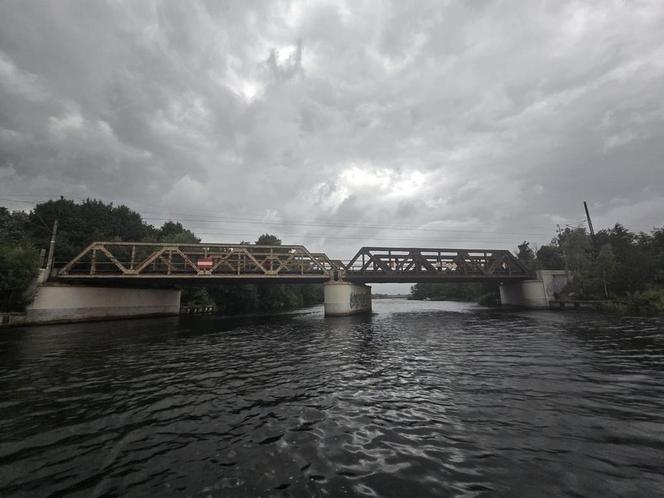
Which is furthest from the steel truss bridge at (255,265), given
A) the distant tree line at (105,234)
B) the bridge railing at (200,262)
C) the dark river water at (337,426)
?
the dark river water at (337,426)

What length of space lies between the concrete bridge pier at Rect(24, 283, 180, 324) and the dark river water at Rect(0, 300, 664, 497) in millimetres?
27793

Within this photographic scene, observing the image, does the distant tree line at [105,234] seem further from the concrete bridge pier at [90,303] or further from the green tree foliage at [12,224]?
the concrete bridge pier at [90,303]

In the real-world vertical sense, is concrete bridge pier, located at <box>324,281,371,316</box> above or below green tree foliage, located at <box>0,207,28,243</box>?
below

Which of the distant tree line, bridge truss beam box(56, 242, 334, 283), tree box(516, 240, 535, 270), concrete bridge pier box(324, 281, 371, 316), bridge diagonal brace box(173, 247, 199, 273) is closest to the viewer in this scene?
bridge truss beam box(56, 242, 334, 283)

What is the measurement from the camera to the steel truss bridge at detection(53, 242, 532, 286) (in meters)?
40.7

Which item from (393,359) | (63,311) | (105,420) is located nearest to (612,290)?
(393,359)

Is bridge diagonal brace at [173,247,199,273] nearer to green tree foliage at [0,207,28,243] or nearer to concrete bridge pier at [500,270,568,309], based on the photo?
green tree foliage at [0,207,28,243]

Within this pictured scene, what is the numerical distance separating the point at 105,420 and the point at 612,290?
65.1m

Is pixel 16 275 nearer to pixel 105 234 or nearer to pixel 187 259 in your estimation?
pixel 187 259

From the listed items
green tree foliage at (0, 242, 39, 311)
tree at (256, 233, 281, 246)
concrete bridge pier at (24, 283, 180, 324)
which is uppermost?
tree at (256, 233, 281, 246)

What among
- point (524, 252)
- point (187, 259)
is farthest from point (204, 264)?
point (524, 252)

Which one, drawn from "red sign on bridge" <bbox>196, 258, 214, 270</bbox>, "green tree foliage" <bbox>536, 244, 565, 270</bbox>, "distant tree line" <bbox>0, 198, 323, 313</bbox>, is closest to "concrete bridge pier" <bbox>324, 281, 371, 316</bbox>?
"red sign on bridge" <bbox>196, 258, 214, 270</bbox>

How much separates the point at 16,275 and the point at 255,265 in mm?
27149

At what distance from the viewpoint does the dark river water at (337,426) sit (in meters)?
4.83
